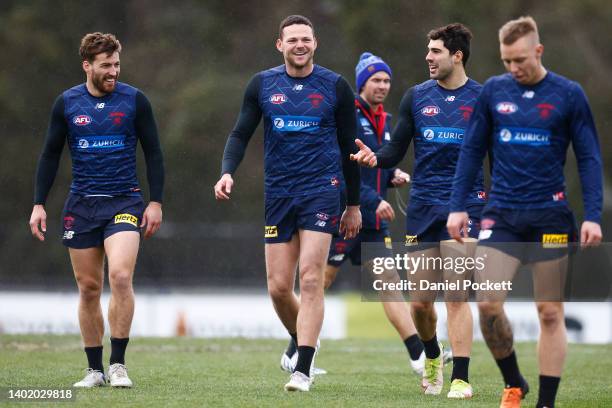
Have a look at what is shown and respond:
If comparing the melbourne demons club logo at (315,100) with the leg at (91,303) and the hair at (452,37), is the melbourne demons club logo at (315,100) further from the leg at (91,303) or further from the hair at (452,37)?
the leg at (91,303)

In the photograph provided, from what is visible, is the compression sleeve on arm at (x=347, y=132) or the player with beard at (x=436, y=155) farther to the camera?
the player with beard at (x=436, y=155)

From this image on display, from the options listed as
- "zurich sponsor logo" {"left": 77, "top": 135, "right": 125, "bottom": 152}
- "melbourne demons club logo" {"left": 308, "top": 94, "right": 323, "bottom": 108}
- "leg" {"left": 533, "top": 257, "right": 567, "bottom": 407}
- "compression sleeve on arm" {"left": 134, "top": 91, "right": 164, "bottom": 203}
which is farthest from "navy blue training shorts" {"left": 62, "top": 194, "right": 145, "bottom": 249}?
"leg" {"left": 533, "top": 257, "right": 567, "bottom": 407}

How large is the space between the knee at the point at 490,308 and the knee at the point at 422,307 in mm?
1687

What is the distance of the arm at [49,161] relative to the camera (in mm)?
8430

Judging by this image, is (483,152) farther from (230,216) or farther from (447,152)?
(230,216)

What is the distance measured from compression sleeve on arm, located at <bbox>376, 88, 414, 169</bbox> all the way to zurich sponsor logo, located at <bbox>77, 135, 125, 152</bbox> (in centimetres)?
181

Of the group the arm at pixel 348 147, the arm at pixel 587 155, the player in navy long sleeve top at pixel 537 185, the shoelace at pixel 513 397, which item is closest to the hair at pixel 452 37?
the arm at pixel 348 147

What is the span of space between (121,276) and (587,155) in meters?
3.20

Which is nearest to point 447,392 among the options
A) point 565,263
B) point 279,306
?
point 279,306

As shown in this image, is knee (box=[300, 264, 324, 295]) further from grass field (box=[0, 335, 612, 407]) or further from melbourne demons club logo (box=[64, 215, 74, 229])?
melbourne demons club logo (box=[64, 215, 74, 229])

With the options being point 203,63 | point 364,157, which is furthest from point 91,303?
point 203,63

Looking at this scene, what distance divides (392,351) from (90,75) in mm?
5743

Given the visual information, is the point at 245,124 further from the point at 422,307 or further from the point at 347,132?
the point at 422,307

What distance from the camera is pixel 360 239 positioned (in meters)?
10.7
